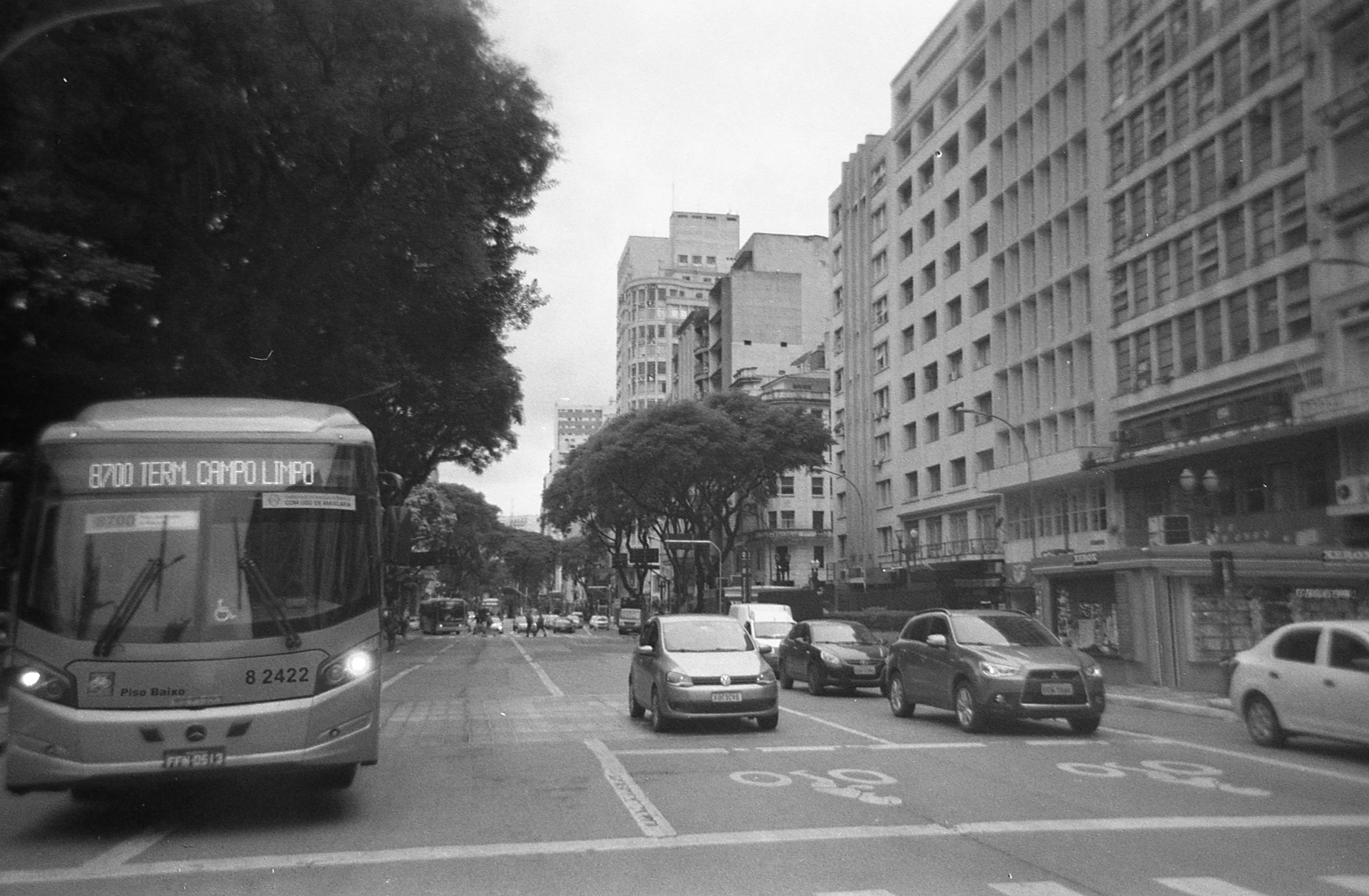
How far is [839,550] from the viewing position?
7250cm

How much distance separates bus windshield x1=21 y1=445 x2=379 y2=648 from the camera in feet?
28.4

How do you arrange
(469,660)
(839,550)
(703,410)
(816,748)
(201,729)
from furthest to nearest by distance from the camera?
(839,550) → (703,410) → (469,660) → (816,748) → (201,729)

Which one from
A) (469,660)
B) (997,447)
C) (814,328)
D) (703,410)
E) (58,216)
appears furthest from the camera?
(814,328)

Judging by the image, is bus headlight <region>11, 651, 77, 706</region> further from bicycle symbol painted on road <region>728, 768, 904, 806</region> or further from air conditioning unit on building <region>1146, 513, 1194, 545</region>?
air conditioning unit on building <region>1146, 513, 1194, 545</region>

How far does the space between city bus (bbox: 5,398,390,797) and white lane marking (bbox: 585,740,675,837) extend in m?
2.18

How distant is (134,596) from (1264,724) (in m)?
12.2

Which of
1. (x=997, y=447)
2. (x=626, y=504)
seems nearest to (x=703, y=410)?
(x=626, y=504)

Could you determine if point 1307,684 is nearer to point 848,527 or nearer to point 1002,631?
point 1002,631

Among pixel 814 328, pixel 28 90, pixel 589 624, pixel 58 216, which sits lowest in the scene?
pixel 589 624

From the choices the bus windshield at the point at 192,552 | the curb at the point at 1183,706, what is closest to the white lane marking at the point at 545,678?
the curb at the point at 1183,706

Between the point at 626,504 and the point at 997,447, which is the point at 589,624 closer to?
the point at 626,504

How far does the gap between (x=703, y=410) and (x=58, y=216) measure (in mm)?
44315

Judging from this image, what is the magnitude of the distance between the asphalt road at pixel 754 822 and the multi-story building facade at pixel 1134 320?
9831 mm

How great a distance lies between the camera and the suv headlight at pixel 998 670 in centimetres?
1489
